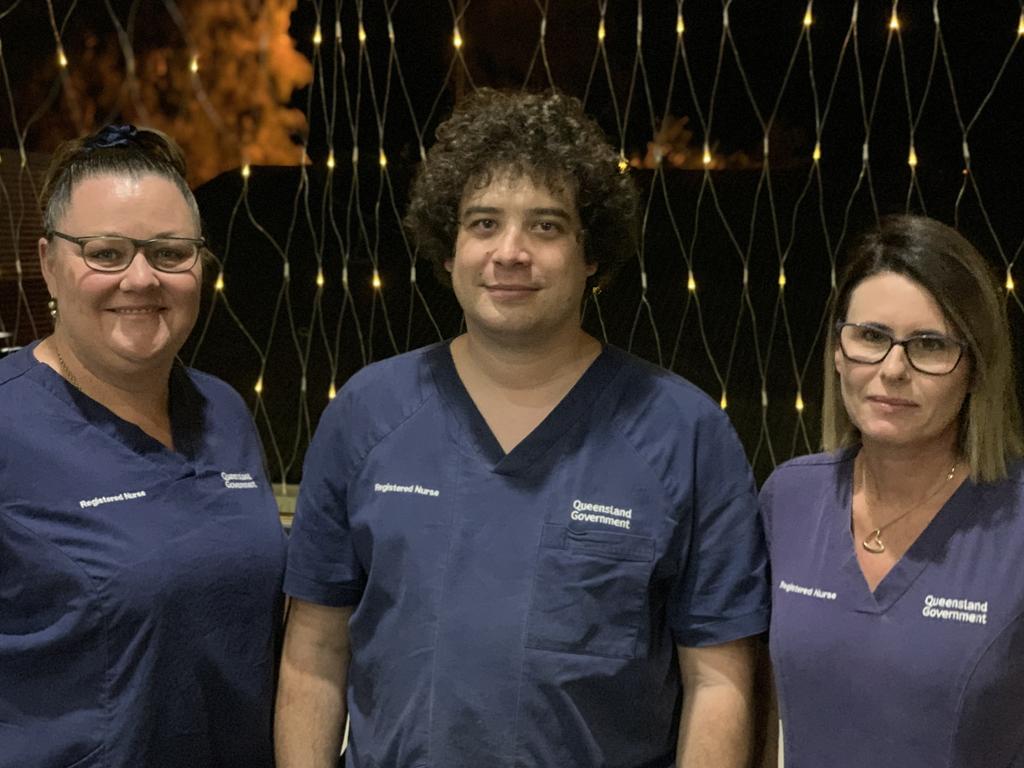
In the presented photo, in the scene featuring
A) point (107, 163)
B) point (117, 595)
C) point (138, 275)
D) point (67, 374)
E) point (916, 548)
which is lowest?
point (117, 595)

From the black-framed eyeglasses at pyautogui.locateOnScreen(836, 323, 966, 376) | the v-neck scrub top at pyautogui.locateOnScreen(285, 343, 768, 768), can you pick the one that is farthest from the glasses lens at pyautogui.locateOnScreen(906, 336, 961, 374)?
the v-neck scrub top at pyautogui.locateOnScreen(285, 343, 768, 768)

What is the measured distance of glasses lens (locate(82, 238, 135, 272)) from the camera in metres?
1.19

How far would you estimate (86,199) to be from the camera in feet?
3.92

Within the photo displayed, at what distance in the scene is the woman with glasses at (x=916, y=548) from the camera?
1049mm

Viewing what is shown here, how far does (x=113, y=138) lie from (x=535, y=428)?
57 cm

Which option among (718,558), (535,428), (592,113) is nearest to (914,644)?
(718,558)

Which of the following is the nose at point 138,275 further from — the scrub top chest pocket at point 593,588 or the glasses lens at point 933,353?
the glasses lens at point 933,353

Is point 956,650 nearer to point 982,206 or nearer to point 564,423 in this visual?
point 564,423

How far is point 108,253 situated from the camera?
1.19m

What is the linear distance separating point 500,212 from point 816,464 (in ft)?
1.45

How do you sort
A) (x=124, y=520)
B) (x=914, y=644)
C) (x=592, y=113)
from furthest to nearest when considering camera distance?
(x=592, y=113) < (x=124, y=520) < (x=914, y=644)

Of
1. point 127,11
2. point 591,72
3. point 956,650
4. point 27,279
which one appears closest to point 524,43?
point 591,72

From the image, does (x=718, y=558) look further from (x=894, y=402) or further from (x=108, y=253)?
(x=108, y=253)

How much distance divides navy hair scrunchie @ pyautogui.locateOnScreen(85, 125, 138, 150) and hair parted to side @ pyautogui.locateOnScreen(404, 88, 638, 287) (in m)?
0.33
